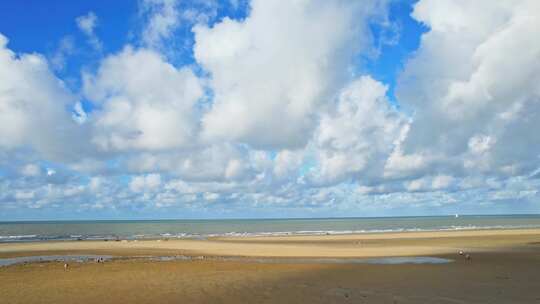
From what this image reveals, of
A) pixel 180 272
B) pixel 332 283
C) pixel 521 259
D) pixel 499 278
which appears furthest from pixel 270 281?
pixel 521 259

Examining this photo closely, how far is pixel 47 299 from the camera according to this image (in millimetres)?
16516

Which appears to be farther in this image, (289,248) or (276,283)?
(289,248)

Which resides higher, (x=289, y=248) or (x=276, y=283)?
(x=289, y=248)

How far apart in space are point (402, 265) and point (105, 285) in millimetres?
17418

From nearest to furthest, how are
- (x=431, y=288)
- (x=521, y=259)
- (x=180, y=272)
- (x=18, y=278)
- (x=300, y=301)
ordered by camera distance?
(x=300, y=301)
(x=431, y=288)
(x=18, y=278)
(x=180, y=272)
(x=521, y=259)

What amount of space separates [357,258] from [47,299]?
21685 millimetres

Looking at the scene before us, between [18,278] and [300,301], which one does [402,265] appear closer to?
[300,301]

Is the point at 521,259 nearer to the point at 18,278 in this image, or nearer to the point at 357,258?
the point at 357,258

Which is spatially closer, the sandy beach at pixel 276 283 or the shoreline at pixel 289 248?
the sandy beach at pixel 276 283

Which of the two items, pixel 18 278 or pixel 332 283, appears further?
pixel 18 278

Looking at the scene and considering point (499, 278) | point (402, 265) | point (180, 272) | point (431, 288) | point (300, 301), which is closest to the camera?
point (300, 301)

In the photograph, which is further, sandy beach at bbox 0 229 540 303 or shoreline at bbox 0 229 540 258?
shoreline at bbox 0 229 540 258

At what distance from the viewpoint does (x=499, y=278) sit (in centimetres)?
2080

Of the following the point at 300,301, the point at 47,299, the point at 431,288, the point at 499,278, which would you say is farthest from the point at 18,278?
the point at 499,278
